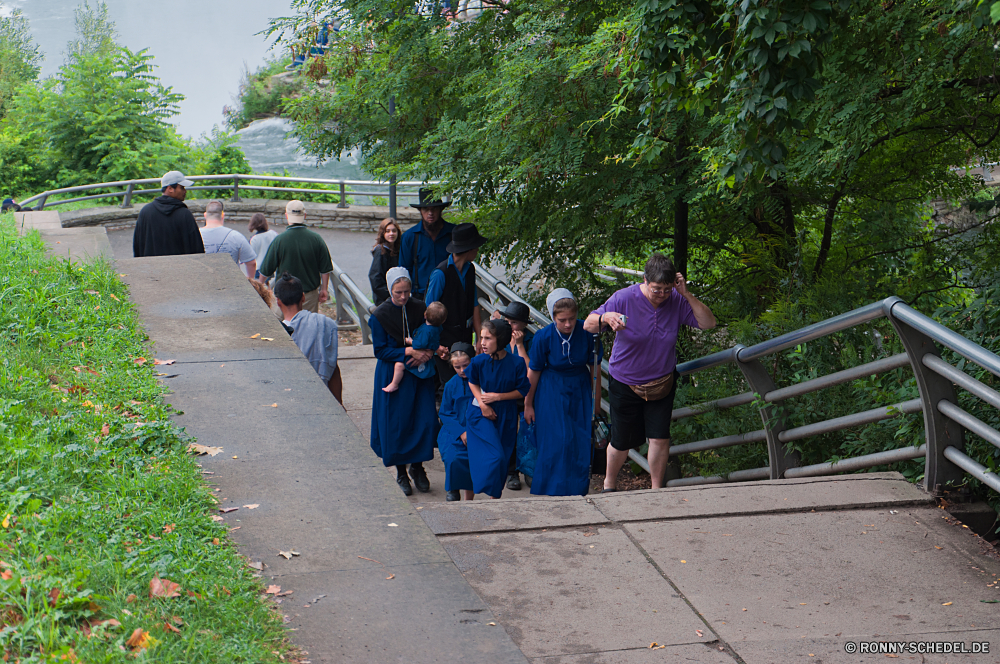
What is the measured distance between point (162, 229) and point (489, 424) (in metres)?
4.18

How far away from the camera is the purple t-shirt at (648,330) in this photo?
19.3 feet

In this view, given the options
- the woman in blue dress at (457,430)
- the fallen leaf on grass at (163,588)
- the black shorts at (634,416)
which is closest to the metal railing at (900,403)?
the black shorts at (634,416)

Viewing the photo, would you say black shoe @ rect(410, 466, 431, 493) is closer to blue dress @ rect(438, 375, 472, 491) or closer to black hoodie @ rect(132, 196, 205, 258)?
blue dress @ rect(438, 375, 472, 491)

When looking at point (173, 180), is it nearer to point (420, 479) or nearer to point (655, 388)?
point (420, 479)

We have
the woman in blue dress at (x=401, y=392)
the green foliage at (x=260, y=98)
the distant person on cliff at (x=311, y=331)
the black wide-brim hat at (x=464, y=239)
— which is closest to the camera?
the distant person on cliff at (x=311, y=331)

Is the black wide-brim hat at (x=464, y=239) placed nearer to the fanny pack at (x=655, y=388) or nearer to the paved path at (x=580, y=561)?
the fanny pack at (x=655, y=388)

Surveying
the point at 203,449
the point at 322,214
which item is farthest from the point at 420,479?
the point at 322,214

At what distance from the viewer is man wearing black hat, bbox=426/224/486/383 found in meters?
7.45

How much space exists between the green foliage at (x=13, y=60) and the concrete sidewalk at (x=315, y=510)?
21344 mm

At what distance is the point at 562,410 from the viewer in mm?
6297

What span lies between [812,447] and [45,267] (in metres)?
5.52

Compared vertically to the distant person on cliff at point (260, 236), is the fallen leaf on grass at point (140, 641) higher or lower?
lower

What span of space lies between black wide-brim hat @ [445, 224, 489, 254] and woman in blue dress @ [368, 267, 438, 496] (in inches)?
28.8

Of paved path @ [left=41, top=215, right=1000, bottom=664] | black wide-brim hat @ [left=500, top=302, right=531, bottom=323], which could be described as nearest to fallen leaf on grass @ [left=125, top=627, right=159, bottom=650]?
paved path @ [left=41, top=215, right=1000, bottom=664]
